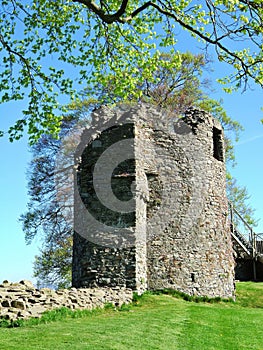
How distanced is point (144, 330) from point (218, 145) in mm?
10708

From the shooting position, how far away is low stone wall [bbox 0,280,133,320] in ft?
36.3

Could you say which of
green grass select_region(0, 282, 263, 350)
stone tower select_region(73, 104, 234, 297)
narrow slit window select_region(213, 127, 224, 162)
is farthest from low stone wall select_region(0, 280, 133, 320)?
narrow slit window select_region(213, 127, 224, 162)

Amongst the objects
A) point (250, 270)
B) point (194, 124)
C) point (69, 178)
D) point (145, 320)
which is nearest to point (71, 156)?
point (69, 178)

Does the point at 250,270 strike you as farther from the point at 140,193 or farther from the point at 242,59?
the point at 242,59

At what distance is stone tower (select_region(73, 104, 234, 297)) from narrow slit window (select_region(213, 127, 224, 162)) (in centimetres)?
115

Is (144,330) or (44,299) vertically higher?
(44,299)

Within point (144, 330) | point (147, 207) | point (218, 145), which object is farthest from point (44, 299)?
point (218, 145)

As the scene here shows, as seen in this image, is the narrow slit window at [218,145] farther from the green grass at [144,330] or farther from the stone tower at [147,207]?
the green grass at [144,330]

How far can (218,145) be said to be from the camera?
19.6m

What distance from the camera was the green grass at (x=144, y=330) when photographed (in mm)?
8844

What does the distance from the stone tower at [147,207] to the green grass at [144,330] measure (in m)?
1.69

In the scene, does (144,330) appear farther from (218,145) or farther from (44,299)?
(218,145)

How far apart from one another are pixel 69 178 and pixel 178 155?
843 cm

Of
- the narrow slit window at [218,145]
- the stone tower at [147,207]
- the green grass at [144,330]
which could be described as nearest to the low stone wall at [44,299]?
the green grass at [144,330]
